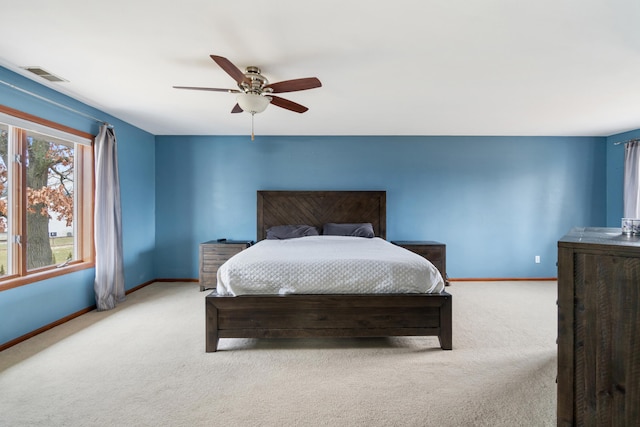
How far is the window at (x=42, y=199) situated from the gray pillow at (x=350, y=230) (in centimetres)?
305

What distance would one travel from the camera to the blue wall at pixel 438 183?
16.2 feet

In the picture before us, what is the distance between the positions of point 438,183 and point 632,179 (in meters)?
2.64

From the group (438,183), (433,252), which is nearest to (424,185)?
(438,183)

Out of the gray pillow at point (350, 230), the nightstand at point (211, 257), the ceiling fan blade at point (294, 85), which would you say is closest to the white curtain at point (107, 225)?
the nightstand at point (211, 257)

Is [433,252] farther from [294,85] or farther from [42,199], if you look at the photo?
[42,199]

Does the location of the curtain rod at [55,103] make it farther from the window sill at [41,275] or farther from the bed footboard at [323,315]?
the bed footboard at [323,315]

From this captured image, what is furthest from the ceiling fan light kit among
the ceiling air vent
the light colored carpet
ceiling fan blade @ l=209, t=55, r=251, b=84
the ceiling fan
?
the light colored carpet

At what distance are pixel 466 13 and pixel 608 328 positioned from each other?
1793 mm

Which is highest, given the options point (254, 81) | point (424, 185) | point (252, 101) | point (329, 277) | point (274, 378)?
point (254, 81)

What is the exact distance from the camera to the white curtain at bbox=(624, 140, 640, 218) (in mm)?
4348

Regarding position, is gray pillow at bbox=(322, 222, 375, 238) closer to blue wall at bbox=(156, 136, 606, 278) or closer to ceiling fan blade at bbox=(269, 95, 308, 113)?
blue wall at bbox=(156, 136, 606, 278)

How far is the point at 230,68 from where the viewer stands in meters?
2.09

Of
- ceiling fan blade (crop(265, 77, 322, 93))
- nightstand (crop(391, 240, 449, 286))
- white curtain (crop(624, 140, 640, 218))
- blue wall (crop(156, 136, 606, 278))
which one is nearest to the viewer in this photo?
ceiling fan blade (crop(265, 77, 322, 93))

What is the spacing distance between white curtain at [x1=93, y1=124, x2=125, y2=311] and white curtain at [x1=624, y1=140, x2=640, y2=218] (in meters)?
7.07
